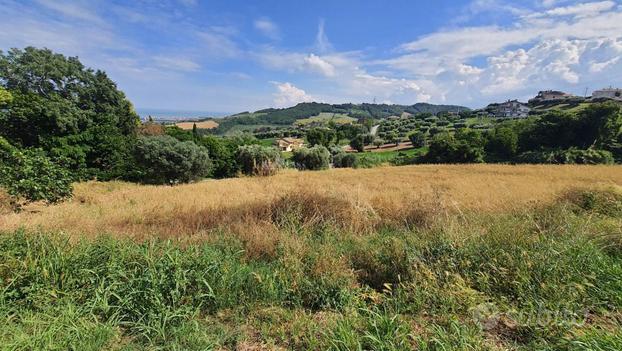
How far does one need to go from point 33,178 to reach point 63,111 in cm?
2713

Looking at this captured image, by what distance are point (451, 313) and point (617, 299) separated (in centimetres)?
172

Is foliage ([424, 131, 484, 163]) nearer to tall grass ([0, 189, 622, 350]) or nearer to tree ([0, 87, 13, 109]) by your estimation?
tall grass ([0, 189, 622, 350])

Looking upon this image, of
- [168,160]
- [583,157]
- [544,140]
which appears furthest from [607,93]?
[168,160]

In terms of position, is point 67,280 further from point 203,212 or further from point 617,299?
point 617,299

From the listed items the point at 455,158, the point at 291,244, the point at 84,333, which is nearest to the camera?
the point at 84,333

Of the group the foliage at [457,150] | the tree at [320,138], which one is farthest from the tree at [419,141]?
the foliage at [457,150]

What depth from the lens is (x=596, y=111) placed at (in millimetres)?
46750

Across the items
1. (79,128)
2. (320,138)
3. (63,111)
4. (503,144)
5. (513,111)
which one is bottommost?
(503,144)

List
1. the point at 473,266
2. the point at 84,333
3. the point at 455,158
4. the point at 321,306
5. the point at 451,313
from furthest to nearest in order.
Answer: the point at 455,158 < the point at 473,266 < the point at 321,306 < the point at 451,313 < the point at 84,333

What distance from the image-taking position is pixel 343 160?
180 ft

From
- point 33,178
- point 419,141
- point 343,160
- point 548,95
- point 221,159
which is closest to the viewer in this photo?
point 33,178

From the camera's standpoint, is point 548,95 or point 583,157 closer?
point 583,157

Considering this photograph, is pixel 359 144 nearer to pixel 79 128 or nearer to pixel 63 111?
pixel 79 128

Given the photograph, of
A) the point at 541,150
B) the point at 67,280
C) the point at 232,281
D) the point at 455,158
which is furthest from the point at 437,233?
the point at 541,150
